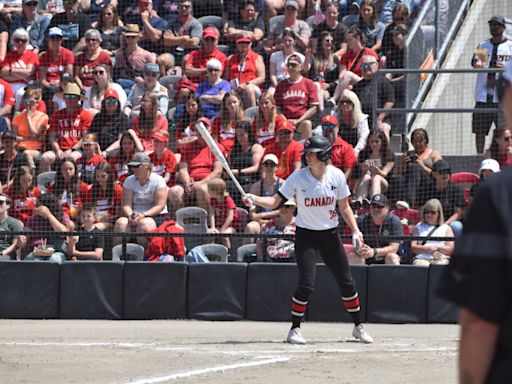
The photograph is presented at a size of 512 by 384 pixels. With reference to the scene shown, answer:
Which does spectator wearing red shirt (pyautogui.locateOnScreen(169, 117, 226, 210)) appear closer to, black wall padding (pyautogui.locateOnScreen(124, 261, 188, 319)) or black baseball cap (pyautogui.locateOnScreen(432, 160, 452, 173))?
black wall padding (pyautogui.locateOnScreen(124, 261, 188, 319))

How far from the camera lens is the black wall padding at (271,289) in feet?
39.4

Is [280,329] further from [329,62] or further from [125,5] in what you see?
[125,5]

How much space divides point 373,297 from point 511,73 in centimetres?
969

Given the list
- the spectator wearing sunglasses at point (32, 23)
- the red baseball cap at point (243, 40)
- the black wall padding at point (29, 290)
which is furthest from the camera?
the spectator wearing sunglasses at point (32, 23)

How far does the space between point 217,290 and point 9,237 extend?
2726 mm

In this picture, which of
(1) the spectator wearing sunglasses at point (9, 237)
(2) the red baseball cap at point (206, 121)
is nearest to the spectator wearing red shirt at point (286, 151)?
(2) the red baseball cap at point (206, 121)

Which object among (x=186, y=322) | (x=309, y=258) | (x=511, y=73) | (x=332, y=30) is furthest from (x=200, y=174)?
(x=511, y=73)

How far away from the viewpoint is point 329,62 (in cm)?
1495

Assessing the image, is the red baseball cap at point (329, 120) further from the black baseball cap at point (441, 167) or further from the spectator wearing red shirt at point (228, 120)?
the black baseball cap at point (441, 167)

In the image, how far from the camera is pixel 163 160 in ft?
44.8

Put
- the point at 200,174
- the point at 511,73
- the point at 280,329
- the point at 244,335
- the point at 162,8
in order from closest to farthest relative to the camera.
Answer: the point at 511,73 < the point at 244,335 < the point at 280,329 < the point at 200,174 < the point at 162,8

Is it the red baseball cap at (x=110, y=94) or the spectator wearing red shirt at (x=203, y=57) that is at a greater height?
the spectator wearing red shirt at (x=203, y=57)

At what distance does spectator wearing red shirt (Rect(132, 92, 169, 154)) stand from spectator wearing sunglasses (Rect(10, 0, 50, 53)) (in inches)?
151

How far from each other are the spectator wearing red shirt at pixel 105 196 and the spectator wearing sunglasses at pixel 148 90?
1437 mm
